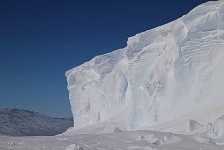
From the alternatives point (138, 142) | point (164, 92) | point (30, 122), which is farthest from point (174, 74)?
point (30, 122)

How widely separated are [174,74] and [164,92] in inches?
84.4

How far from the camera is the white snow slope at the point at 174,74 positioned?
34.0m

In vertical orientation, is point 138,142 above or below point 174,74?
below

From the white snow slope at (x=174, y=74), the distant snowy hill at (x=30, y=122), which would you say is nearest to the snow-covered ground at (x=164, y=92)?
the white snow slope at (x=174, y=74)

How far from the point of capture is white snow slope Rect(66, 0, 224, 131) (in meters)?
34.0

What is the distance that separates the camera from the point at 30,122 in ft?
310

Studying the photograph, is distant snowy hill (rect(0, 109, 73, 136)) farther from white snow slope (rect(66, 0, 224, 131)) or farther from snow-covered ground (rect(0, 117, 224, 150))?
snow-covered ground (rect(0, 117, 224, 150))

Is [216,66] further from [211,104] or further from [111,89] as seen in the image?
[111,89]

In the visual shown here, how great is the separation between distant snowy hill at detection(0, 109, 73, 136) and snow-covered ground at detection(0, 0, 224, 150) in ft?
112

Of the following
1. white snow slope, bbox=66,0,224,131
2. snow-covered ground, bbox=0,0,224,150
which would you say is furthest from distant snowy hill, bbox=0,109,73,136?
white snow slope, bbox=66,0,224,131

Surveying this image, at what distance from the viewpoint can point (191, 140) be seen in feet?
84.9

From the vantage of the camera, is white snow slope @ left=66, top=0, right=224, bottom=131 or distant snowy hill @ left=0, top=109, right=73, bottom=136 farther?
distant snowy hill @ left=0, top=109, right=73, bottom=136

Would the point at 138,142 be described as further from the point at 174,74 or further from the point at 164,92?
the point at 164,92

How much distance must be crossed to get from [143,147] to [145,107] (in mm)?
16061
